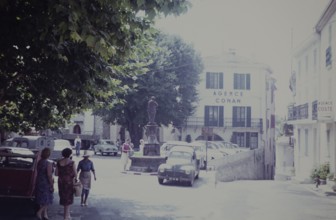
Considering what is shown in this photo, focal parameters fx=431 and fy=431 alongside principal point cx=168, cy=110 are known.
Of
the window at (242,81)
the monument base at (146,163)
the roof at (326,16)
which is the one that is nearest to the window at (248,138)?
the window at (242,81)

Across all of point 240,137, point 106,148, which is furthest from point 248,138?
point 106,148

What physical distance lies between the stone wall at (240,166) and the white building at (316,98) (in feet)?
14.9

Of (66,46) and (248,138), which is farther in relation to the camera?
(248,138)

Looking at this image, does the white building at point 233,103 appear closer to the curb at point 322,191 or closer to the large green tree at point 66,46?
the curb at point 322,191

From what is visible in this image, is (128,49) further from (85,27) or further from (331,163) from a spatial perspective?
(331,163)

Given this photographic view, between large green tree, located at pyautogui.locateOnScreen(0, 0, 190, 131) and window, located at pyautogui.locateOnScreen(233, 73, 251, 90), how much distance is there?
122ft

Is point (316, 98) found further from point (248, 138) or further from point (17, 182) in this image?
point (17, 182)

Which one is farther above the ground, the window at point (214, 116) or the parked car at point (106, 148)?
the window at point (214, 116)

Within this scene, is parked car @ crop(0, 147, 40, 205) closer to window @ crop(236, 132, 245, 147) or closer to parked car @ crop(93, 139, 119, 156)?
parked car @ crop(93, 139, 119, 156)

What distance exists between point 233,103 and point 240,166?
15.6m

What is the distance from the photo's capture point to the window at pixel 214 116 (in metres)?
49.7

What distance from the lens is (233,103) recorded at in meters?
49.9

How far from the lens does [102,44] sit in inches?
252

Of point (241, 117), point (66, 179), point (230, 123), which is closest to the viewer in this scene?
point (66, 179)
